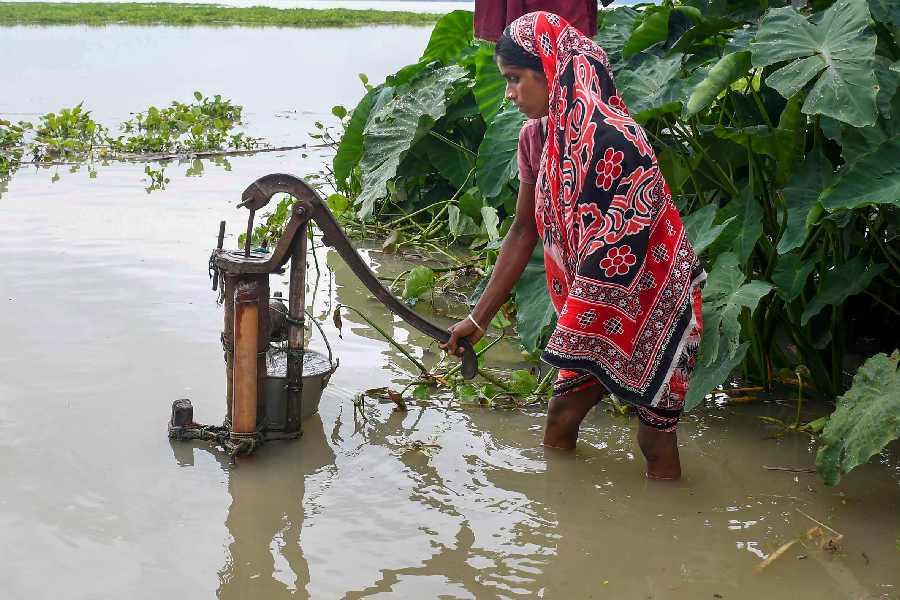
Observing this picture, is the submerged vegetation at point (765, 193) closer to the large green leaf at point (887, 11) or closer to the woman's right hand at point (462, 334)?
the large green leaf at point (887, 11)

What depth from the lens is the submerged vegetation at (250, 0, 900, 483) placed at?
2932 millimetres

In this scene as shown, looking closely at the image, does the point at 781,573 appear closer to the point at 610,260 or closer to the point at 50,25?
the point at 610,260

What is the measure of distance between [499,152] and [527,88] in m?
1.59

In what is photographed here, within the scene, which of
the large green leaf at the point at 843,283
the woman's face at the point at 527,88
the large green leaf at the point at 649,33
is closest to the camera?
the woman's face at the point at 527,88

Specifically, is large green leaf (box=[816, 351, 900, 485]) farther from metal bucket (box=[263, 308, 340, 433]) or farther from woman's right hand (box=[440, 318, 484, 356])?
metal bucket (box=[263, 308, 340, 433])

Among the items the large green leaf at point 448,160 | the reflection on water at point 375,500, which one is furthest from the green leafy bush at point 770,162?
the large green leaf at point 448,160

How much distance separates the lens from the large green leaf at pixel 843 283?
3.30 metres

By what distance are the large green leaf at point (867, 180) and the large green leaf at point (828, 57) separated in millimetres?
182

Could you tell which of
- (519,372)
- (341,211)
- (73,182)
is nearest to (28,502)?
(519,372)

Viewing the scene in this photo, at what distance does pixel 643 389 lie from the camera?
302 cm

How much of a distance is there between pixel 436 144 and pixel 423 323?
2.75m

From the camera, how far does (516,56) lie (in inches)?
116

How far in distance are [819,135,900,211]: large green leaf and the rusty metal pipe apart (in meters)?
1.68

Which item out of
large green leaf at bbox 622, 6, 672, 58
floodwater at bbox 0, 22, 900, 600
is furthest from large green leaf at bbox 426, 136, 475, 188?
large green leaf at bbox 622, 6, 672, 58
